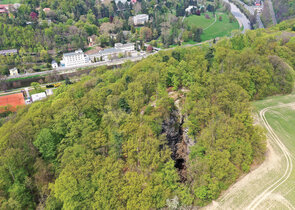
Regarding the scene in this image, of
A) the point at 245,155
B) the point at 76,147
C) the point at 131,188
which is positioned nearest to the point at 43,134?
the point at 76,147

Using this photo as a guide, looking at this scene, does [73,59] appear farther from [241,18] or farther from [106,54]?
[241,18]

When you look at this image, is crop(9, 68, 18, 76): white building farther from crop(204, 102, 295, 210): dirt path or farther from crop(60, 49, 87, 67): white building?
crop(204, 102, 295, 210): dirt path

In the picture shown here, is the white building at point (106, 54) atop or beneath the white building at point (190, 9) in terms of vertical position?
beneath

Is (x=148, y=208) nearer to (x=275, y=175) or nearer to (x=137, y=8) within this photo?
(x=275, y=175)

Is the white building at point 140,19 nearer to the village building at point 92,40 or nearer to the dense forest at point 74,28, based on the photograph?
the dense forest at point 74,28

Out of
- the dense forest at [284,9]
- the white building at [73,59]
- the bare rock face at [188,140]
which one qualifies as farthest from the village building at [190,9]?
the bare rock face at [188,140]
